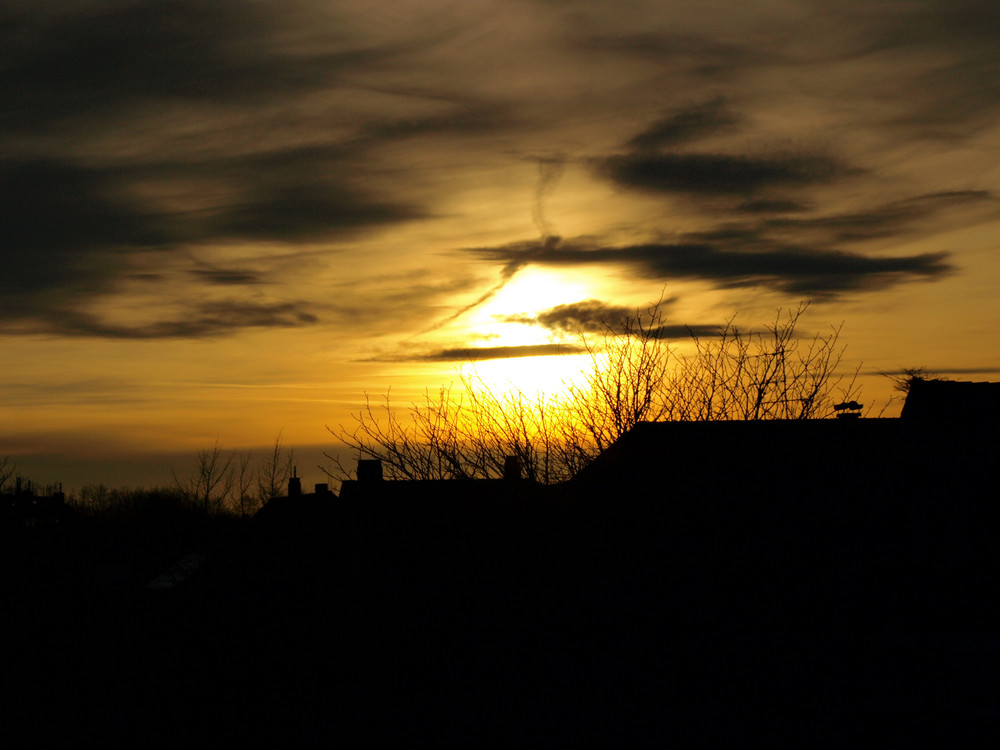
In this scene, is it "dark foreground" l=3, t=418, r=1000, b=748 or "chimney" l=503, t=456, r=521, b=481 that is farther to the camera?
"chimney" l=503, t=456, r=521, b=481

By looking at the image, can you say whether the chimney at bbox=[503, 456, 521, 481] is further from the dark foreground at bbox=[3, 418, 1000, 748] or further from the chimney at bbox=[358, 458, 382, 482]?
the chimney at bbox=[358, 458, 382, 482]

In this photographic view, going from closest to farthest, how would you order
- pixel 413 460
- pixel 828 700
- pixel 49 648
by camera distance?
pixel 828 700, pixel 49 648, pixel 413 460

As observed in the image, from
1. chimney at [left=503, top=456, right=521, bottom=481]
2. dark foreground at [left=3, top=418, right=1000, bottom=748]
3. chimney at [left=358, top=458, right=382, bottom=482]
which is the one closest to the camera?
dark foreground at [left=3, top=418, right=1000, bottom=748]

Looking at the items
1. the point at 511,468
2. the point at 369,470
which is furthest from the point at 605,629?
the point at 511,468

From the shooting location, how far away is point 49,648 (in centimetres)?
2614

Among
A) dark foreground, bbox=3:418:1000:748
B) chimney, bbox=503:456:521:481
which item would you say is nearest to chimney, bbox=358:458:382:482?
dark foreground, bbox=3:418:1000:748

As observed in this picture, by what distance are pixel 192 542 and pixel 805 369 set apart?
105ft

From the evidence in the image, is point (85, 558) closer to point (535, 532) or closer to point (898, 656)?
point (535, 532)

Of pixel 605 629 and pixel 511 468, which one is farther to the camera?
pixel 511 468

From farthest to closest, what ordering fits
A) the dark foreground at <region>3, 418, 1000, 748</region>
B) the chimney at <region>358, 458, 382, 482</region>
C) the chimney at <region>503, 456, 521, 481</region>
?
the chimney at <region>503, 456, 521, 481</region> → the chimney at <region>358, 458, 382, 482</region> → the dark foreground at <region>3, 418, 1000, 748</region>

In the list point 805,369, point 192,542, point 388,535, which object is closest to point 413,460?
point 388,535

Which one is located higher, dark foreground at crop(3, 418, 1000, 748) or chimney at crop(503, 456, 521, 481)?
chimney at crop(503, 456, 521, 481)

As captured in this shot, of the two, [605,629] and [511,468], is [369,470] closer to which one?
[605,629]

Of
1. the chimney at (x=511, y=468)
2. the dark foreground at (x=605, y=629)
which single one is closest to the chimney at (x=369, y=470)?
the dark foreground at (x=605, y=629)
